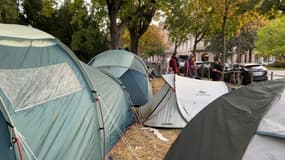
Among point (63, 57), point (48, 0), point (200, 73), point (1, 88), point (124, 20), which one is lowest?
point (200, 73)

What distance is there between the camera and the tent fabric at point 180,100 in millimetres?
6715

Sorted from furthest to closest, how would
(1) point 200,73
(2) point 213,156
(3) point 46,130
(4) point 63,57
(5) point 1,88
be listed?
(1) point 200,73, (4) point 63,57, (3) point 46,130, (5) point 1,88, (2) point 213,156

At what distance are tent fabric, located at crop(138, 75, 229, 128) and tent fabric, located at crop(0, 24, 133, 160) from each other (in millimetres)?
2072

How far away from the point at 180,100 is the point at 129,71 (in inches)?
110

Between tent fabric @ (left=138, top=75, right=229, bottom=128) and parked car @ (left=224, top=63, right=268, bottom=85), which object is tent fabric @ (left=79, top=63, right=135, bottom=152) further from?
parked car @ (left=224, top=63, right=268, bottom=85)

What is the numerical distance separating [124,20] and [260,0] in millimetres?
6575

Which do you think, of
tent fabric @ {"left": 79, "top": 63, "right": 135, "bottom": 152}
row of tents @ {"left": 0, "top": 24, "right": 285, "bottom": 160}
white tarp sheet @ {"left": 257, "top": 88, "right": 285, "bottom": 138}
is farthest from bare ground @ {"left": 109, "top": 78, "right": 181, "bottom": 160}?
white tarp sheet @ {"left": 257, "top": 88, "right": 285, "bottom": 138}

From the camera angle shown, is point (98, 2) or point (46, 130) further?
point (98, 2)

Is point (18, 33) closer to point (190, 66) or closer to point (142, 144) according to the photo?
point (142, 144)

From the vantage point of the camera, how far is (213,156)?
2729 mm

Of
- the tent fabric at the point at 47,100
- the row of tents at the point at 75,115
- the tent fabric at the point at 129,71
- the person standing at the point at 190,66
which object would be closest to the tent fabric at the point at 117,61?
the tent fabric at the point at 129,71

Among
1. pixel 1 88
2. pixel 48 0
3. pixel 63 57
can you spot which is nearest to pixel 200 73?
pixel 48 0

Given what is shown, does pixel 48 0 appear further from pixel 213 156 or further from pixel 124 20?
pixel 213 156

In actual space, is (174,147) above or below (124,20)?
below
